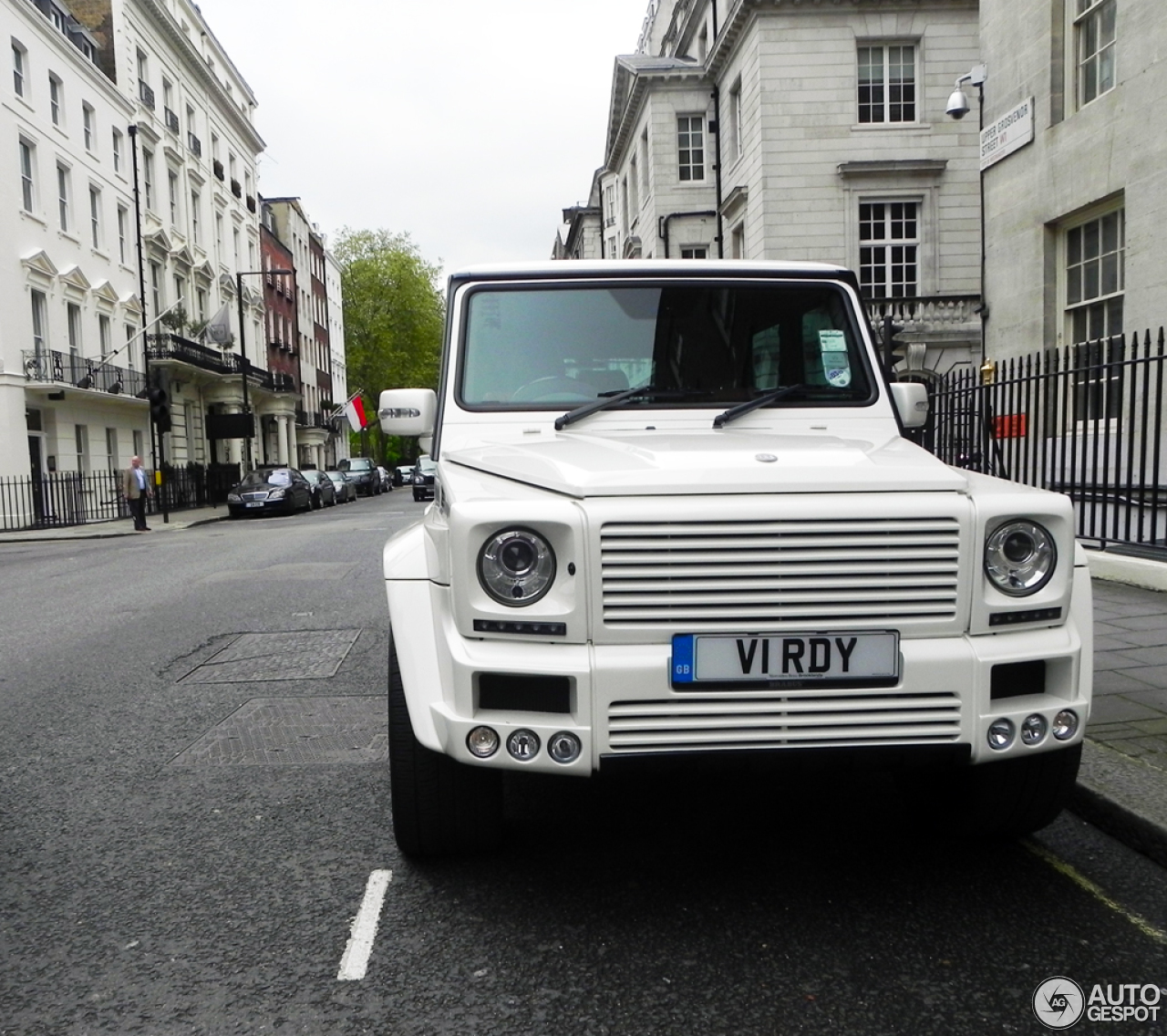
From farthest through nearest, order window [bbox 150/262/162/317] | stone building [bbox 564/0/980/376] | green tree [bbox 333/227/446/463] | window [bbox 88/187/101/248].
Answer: green tree [bbox 333/227/446/463] → window [bbox 150/262/162/317] → window [bbox 88/187/101/248] → stone building [bbox 564/0/980/376]

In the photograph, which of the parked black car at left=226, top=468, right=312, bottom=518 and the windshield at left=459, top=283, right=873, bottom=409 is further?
the parked black car at left=226, top=468, right=312, bottom=518

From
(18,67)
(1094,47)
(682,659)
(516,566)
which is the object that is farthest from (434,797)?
(18,67)

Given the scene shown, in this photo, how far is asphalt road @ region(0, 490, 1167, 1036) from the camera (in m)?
2.64

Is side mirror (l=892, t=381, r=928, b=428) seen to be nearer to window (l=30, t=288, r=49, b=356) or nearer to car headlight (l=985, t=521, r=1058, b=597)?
car headlight (l=985, t=521, r=1058, b=597)

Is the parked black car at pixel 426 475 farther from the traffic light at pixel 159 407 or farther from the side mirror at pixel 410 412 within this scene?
the traffic light at pixel 159 407

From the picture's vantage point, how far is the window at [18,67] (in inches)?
1094

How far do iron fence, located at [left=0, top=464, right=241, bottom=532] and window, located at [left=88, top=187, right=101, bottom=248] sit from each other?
712 cm

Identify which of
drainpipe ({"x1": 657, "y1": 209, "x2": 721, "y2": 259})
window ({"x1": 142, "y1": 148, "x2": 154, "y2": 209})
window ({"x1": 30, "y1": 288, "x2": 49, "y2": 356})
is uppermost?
window ({"x1": 142, "y1": 148, "x2": 154, "y2": 209})

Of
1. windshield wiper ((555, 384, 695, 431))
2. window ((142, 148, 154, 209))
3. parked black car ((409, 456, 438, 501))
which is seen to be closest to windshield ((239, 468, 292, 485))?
window ((142, 148, 154, 209))

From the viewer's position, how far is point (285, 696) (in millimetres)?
6191

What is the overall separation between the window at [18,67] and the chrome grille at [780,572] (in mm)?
30612

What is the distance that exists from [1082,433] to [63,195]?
2972 cm

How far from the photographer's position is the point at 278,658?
7.42 meters

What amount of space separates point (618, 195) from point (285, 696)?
136ft
